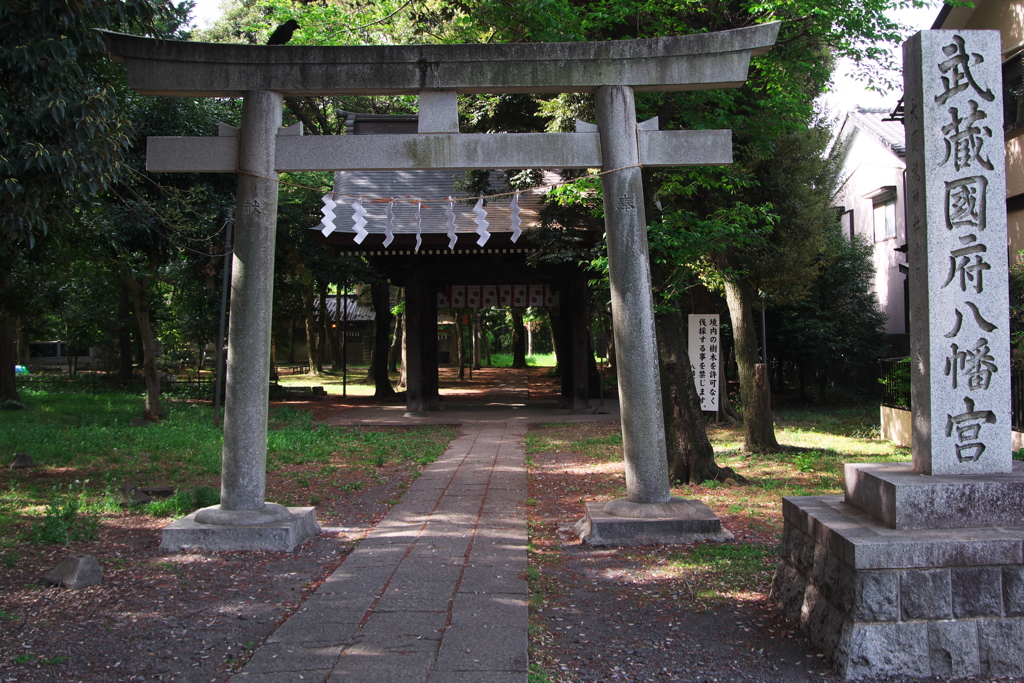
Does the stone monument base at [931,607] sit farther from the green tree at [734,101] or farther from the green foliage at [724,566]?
the green tree at [734,101]

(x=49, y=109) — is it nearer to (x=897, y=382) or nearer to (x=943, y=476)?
(x=943, y=476)

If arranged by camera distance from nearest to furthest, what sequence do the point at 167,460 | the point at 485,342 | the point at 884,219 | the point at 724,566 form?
the point at 724,566, the point at 167,460, the point at 884,219, the point at 485,342

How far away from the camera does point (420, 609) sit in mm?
4656

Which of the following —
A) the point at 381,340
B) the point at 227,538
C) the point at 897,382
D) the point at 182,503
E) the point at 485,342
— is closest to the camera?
the point at 227,538

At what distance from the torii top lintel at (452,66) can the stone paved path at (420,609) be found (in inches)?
159

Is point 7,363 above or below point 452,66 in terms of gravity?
below

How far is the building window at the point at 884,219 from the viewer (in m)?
19.9

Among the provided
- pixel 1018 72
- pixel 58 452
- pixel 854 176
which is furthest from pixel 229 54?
pixel 854 176

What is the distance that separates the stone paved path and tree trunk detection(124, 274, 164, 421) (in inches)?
383

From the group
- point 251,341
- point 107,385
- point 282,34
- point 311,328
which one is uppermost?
point 282,34

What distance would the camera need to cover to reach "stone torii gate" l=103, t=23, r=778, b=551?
634 cm

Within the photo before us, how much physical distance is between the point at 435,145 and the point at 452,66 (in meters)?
0.71

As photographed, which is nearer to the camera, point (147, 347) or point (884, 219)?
point (147, 347)

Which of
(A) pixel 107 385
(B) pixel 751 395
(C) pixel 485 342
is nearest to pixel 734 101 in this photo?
(B) pixel 751 395
